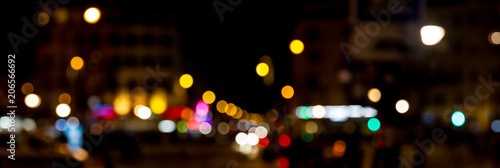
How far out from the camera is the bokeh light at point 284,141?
69.1 ft

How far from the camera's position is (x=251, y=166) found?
28125mm

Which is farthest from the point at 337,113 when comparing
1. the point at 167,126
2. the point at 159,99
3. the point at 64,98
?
the point at 159,99

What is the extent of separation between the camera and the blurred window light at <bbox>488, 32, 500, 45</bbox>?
7255cm

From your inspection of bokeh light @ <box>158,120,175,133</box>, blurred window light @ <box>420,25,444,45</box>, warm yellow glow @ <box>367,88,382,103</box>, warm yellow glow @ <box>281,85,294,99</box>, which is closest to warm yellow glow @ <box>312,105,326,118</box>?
warm yellow glow @ <box>367,88,382,103</box>

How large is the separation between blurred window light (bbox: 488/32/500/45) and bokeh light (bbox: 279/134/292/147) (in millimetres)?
54253

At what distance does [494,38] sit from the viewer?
3000 inches

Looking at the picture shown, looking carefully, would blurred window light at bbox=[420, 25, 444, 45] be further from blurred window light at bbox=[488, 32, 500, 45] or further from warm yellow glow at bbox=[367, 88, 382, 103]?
blurred window light at bbox=[488, 32, 500, 45]

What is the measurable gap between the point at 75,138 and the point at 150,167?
4669 millimetres

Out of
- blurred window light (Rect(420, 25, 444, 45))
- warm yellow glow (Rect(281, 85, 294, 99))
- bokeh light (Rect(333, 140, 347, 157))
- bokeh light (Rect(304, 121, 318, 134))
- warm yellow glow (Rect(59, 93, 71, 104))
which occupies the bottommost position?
blurred window light (Rect(420, 25, 444, 45))

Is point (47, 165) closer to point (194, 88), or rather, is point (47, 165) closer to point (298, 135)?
point (298, 135)

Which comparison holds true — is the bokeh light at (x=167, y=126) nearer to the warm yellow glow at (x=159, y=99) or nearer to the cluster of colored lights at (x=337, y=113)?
the cluster of colored lights at (x=337, y=113)

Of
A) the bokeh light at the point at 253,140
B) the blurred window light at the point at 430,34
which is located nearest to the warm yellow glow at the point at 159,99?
the bokeh light at the point at 253,140

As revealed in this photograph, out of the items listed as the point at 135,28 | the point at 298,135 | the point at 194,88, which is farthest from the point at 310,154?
the point at 194,88

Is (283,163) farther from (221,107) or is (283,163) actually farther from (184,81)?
(221,107)
